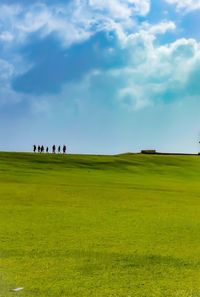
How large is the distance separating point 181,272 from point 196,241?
9.69 ft

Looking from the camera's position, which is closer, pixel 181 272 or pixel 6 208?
pixel 181 272

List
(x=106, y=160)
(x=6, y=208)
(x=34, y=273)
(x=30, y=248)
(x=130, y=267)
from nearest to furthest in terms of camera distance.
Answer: (x=34, y=273) < (x=130, y=267) < (x=30, y=248) < (x=6, y=208) < (x=106, y=160)

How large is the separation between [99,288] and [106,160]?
54760 mm

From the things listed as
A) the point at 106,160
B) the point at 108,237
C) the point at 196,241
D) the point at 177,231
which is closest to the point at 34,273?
the point at 108,237

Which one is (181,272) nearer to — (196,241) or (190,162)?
(196,241)

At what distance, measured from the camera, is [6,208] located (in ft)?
55.3

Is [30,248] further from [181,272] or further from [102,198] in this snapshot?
[102,198]

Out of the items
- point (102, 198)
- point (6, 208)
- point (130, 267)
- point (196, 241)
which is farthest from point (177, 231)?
point (102, 198)

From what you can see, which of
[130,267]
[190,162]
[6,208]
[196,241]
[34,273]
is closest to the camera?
[34,273]

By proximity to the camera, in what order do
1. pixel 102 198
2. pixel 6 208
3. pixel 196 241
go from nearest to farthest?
pixel 196 241, pixel 6 208, pixel 102 198

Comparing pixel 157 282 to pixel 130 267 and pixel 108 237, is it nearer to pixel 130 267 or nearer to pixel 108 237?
pixel 130 267

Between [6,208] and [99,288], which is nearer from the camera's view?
[99,288]

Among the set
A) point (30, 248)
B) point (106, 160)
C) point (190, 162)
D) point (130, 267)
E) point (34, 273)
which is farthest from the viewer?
point (190, 162)

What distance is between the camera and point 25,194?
2236 cm
